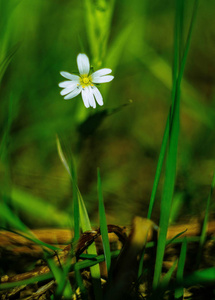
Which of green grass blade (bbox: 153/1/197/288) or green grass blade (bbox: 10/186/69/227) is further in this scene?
green grass blade (bbox: 10/186/69/227)

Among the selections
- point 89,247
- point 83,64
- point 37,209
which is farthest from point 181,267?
point 83,64

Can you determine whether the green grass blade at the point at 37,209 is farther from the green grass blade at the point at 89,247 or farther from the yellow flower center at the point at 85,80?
the yellow flower center at the point at 85,80

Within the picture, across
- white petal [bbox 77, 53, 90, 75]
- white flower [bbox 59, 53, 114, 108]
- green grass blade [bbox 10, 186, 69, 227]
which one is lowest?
green grass blade [bbox 10, 186, 69, 227]

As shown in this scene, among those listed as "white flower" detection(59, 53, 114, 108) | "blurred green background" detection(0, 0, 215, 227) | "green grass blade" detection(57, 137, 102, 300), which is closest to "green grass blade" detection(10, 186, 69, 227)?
"blurred green background" detection(0, 0, 215, 227)

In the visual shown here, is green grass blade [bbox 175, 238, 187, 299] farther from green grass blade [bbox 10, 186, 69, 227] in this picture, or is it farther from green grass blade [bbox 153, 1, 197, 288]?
green grass blade [bbox 10, 186, 69, 227]

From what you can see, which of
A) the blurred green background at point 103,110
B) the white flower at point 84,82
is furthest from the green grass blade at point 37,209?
the white flower at point 84,82

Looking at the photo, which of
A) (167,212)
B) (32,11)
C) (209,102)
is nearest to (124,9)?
(32,11)

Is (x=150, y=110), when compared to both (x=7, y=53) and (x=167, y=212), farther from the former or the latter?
(x=167, y=212)
